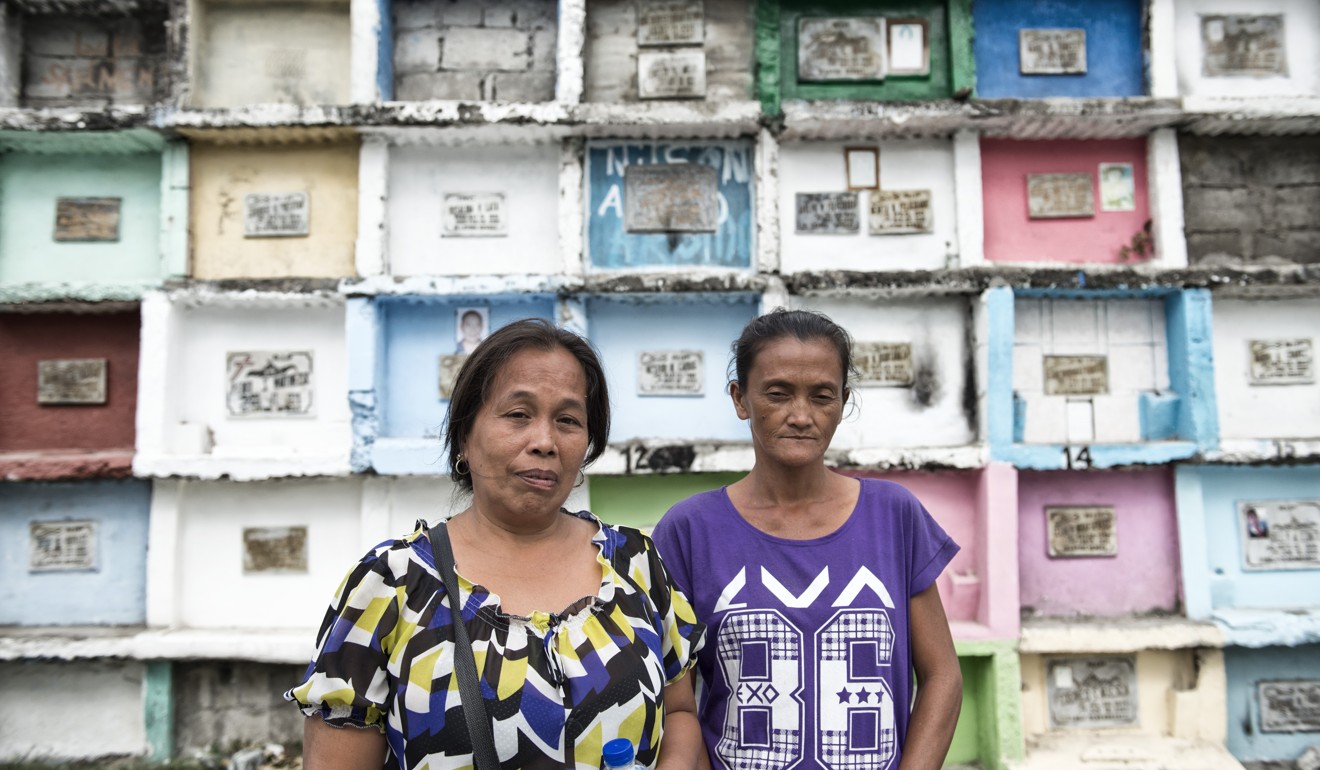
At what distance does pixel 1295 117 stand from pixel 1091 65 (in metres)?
1.27

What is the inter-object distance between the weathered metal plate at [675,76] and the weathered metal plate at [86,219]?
3.78m

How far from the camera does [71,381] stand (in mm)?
5492

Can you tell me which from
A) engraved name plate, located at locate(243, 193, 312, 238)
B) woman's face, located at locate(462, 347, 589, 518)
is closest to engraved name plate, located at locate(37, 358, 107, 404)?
engraved name plate, located at locate(243, 193, 312, 238)

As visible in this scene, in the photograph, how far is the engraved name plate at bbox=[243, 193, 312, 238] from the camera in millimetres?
5469

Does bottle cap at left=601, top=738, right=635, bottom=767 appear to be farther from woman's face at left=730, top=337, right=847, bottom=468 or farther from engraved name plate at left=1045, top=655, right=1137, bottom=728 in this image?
engraved name plate at left=1045, top=655, right=1137, bottom=728

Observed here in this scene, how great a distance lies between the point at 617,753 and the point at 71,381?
5.65 metres

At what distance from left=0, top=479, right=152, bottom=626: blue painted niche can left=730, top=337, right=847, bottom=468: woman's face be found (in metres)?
5.00

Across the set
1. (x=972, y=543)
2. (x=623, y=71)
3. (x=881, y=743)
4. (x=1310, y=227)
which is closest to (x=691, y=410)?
(x=972, y=543)

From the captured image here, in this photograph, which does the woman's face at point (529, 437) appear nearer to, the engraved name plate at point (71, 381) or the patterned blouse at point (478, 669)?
the patterned blouse at point (478, 669)

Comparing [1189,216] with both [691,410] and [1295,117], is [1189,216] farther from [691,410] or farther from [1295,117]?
[691,410]

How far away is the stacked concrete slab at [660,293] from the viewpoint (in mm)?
5109

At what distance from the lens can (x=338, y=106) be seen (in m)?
5.16

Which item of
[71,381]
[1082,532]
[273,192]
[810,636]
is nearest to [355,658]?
[810,636]

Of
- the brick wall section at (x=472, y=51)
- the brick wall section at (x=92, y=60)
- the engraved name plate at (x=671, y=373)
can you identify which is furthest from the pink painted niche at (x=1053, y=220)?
the brick wall section at (x=92, y=60)
